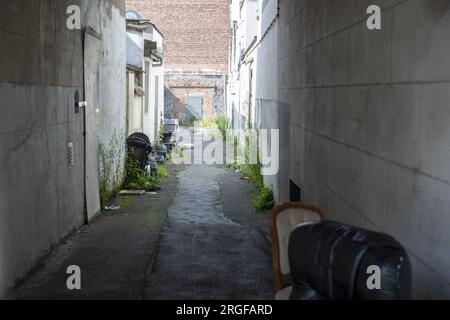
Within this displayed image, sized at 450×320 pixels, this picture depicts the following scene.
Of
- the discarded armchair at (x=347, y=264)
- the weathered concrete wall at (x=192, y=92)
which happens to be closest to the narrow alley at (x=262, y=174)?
the discarded armchair at (x=347, y=264)

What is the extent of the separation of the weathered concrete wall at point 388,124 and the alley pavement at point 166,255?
1252mm

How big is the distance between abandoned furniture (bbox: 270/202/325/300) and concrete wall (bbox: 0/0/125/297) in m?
2.84

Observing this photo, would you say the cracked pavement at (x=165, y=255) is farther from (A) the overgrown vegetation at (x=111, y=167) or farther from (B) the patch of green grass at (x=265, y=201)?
(A) the overgrown vegetation at (x=111, y=167)

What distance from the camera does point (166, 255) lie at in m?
7.73

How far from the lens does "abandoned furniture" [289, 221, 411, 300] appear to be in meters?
2.95

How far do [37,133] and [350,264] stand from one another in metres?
4.87

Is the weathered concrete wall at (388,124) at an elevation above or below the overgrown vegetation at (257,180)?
above

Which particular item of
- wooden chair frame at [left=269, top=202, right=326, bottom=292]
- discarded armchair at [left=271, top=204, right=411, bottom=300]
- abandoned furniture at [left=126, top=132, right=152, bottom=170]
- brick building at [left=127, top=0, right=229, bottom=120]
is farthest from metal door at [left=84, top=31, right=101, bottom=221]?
brick building at [left=127, top=0, right=229, bottom=120]

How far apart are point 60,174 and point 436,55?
18.6 ft

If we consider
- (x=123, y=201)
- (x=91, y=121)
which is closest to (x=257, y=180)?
(x=123, y=201)

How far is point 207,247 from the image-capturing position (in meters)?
8.26

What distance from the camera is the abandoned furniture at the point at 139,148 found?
14.2 meters
